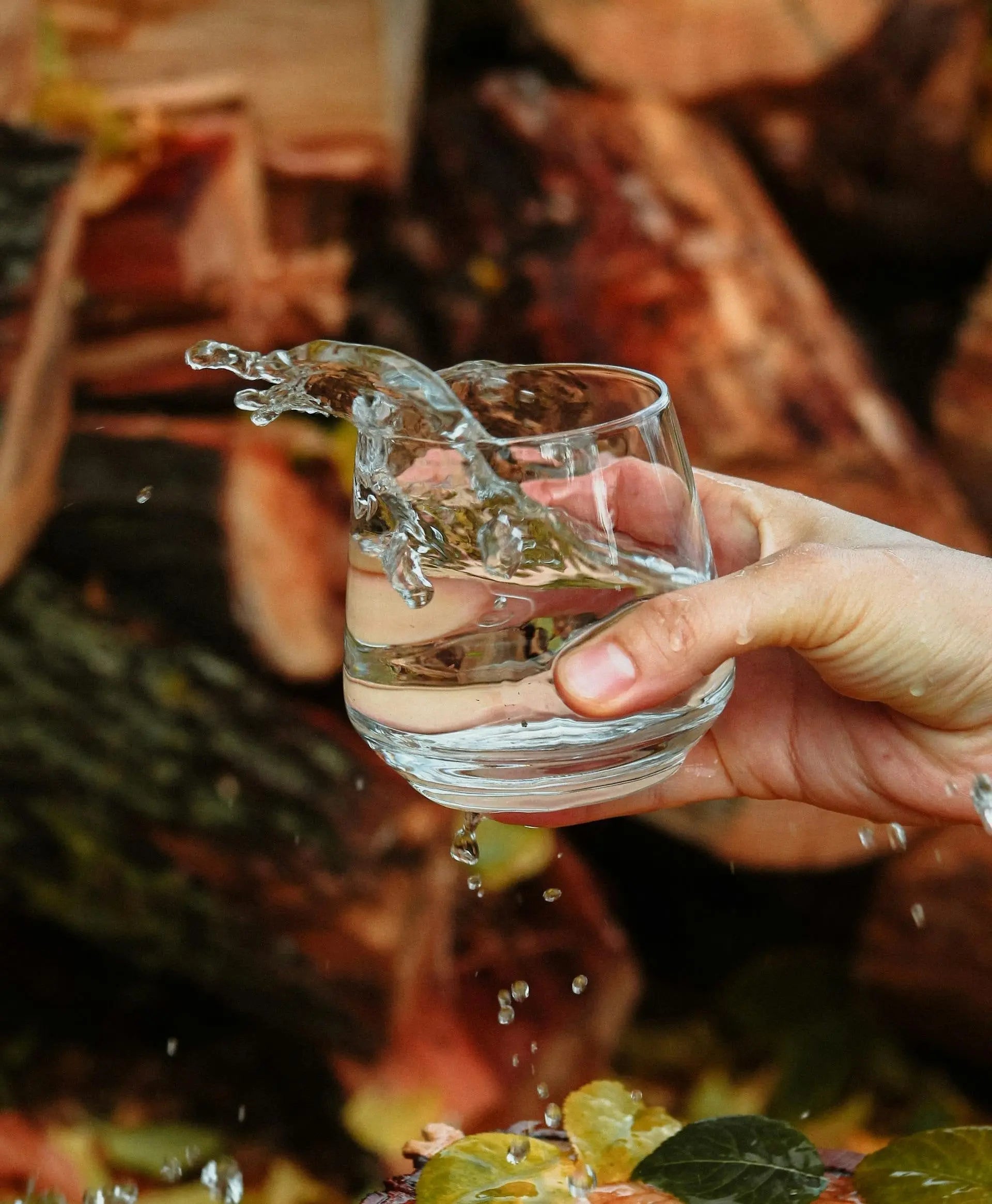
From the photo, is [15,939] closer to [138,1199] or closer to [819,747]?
[138,1199]

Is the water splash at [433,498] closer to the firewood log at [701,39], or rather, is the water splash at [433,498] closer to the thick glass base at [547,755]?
the thick glass base at [547,755]

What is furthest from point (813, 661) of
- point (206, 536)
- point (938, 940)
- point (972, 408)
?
point (972, 408)

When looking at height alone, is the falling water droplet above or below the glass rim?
below

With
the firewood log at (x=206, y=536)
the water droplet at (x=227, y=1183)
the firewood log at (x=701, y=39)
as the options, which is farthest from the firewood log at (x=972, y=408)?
the water droplet at (x=227, y=1183)

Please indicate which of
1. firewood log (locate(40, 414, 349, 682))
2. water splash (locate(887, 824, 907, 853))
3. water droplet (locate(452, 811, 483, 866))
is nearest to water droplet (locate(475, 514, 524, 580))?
water droplet (locate(452, 811, 483, 866))

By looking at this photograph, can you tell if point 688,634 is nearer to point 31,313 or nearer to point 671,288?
point 31,313

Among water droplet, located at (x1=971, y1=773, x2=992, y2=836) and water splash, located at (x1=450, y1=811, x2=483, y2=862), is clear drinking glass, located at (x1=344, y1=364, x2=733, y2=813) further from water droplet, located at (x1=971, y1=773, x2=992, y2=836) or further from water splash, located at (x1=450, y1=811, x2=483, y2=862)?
water droplet, located at (x1=971, y1=773, x2=992, y2=836)
